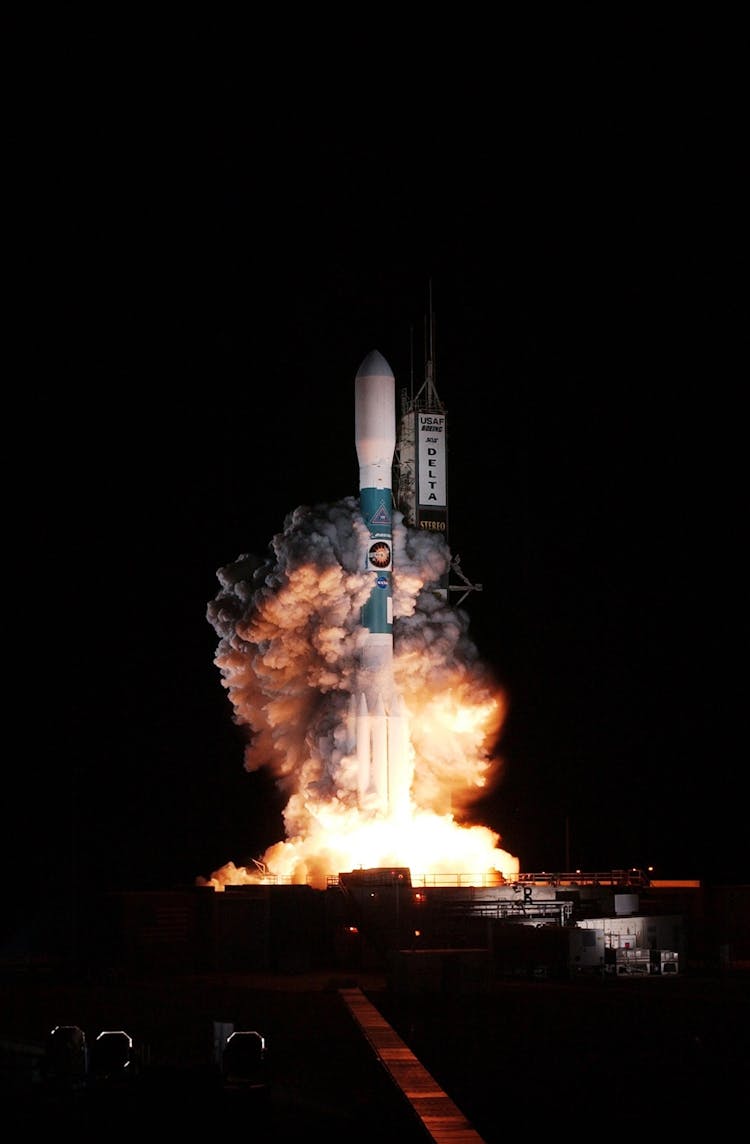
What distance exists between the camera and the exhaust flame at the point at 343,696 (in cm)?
5925

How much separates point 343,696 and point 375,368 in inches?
415

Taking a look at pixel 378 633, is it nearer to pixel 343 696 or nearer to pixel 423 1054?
pixel 343 696

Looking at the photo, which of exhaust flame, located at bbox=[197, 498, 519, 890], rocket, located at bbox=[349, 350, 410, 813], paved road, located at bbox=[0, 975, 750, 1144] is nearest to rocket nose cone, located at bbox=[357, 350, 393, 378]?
rocket, located at bbox=[349, 350, 410, 813]

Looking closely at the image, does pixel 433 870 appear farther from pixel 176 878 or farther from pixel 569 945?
pixel 176 878

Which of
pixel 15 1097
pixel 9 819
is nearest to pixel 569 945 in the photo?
pixel 15 1097

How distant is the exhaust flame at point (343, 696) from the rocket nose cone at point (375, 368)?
4.55m

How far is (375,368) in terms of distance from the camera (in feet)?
193

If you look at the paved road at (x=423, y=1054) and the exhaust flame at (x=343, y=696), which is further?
the exhaust flame at (x=343, y=696)

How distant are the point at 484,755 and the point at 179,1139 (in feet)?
141

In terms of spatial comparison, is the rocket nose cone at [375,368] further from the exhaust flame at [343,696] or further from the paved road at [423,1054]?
the paved road at [423,1054]

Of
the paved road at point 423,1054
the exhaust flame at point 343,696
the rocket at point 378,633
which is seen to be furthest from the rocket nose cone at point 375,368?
the paved road at point 423,1054

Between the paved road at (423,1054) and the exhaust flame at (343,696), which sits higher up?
the exhaust flame at (343,696)

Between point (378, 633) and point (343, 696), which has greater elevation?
point (378, 633)

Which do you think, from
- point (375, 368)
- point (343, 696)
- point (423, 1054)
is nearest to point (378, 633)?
point (343, 696)
